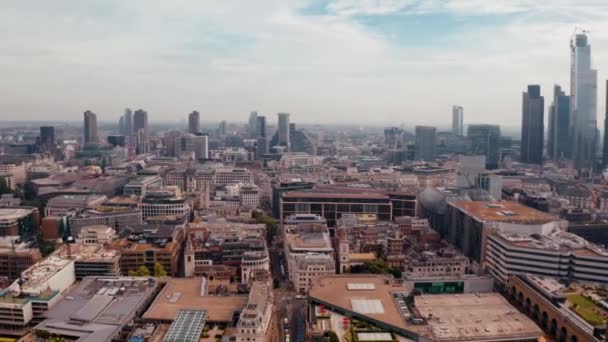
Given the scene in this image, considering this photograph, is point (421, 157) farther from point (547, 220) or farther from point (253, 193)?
point (547, 220)

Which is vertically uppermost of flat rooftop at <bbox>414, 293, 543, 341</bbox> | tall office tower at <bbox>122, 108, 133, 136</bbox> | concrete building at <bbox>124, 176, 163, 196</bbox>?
tall office tower at <bbox>122, 108, 133, 136</bbox>

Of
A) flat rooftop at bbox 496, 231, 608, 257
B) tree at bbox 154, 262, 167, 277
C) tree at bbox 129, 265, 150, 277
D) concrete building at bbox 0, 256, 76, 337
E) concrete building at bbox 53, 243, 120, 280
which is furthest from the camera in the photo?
tree at bbox 154, 262, 167, 277

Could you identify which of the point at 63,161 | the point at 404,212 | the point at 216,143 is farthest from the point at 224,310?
the point at 216,143

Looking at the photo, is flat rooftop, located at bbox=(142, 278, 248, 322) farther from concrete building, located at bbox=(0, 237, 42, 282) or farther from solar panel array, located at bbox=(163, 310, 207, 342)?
concrete building, located at bbox=(0, 237, 42, 282)

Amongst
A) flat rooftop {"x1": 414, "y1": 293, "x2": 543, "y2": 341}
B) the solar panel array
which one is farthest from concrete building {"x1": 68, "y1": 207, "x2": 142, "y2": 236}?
flat rooftop {"x1": 414, "y1": 293, "x2": 543, "y2": 341}

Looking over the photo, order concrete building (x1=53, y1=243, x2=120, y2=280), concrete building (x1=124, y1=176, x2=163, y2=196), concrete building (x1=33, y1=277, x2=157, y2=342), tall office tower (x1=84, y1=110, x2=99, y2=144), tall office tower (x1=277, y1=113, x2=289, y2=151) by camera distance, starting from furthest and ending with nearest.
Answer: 1. tall office tower (x1=277, y1=113, x2=289, y2=151)
2. tall office tower (x1=84, y1=110, x2=99, y2=144)
3. concrete building (x1=124, y1=176, x2=163, y2=196)
4. concrete building (x1=53, y1=243, x2=120, y2=280)
5. concrete building (x1=33, y1=277, x2=157, y2=342)

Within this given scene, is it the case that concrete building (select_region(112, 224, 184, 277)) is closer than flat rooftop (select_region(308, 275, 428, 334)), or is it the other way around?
flat rooftop (select_region(308, 275, 428, 334))

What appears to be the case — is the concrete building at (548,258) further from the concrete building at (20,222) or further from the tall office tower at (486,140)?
the tall office tower at (486,140)
